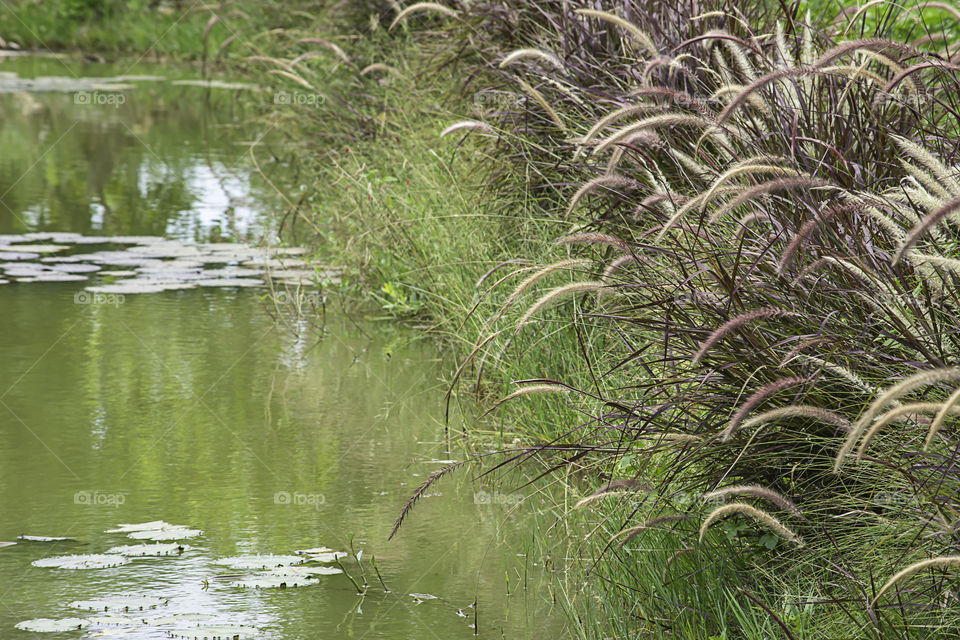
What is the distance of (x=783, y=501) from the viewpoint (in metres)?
3.13

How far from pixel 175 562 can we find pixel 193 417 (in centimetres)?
180

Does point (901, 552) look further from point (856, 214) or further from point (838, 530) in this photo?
point (856, 214)

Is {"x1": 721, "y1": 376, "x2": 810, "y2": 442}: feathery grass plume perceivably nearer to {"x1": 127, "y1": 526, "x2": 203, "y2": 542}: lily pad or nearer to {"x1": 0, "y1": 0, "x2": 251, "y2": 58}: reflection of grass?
{"x1": 127, "y1": 526, "x2": 203, "y2": 542}: lily pad

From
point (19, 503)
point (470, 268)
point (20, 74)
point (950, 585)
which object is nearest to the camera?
point (950, 585)

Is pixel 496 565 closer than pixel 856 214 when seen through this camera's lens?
No

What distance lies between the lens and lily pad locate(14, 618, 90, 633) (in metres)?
3.82

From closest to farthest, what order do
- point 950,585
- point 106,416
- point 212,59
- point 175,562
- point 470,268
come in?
1. point 950,585
2. point 175,562
3. point 106,416
4. point 470,268
5. point 212,59

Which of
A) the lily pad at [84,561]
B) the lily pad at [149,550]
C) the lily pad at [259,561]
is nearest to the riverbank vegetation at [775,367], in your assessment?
the lily pad at [259,561]

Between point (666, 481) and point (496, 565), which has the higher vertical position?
point (666, 481)

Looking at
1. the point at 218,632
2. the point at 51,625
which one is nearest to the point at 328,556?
the point at 218,632

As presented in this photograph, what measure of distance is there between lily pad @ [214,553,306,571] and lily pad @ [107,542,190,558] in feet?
0.64


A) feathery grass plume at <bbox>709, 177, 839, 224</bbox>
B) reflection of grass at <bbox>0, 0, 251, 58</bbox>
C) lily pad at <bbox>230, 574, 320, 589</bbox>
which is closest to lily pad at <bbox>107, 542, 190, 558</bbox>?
lily pad at <bbox>230, 574, 320, 589</bbox>

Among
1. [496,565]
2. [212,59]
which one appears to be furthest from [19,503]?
[212,59]

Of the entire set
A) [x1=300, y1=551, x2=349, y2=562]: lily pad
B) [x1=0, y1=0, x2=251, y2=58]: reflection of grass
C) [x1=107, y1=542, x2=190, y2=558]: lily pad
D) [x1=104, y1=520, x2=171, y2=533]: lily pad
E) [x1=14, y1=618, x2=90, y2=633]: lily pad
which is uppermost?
[x1=0, y1=0, x2=251, y2=58]: reflection of grass
